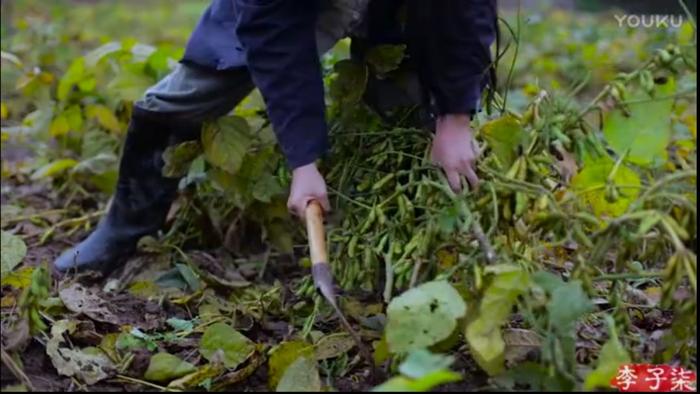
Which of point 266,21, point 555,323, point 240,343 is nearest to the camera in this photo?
point 555,323

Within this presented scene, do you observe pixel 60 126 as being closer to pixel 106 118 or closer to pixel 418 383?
pixel 106 118

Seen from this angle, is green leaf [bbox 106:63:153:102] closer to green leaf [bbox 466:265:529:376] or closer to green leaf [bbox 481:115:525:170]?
green leaf [bbox 481:115:525:170]

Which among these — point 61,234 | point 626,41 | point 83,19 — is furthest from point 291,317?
point 83,19

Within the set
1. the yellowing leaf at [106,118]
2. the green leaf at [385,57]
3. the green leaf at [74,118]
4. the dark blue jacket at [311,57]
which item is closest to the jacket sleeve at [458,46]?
the dark blue jacket at [311,57]

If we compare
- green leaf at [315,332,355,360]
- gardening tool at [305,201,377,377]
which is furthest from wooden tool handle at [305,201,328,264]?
green leaf at [315,332,355,360]

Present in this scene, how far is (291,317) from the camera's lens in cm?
190

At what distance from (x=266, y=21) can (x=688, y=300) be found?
2.51ft

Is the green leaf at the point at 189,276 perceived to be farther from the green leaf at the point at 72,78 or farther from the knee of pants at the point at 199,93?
the green leaf at the point at 72,78

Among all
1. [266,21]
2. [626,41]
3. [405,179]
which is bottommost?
[626,41]

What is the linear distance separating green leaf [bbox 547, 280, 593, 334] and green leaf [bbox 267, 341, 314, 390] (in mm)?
375

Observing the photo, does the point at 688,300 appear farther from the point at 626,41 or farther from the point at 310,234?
the point at 626,41

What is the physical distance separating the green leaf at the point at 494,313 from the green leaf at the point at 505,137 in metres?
0.24

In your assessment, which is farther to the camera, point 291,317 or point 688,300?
point 291,317

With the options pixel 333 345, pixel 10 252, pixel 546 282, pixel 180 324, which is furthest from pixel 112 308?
pixel 546 282
